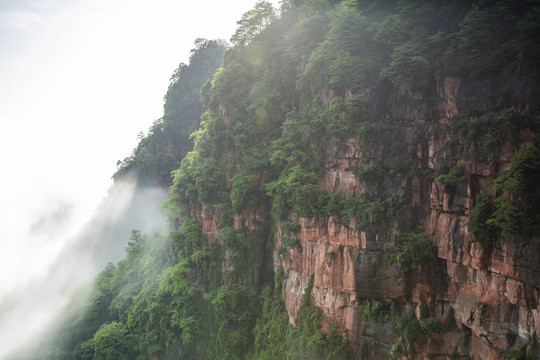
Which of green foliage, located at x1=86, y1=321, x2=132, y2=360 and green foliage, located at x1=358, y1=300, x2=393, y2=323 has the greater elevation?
green foliage, located at x1=358, y1=300, x2=393, y2=323

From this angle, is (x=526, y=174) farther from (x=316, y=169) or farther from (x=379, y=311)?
(x=316, y=169)

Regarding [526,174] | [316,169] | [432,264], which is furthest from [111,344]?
[526,174]

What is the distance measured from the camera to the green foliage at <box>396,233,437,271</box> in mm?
15758

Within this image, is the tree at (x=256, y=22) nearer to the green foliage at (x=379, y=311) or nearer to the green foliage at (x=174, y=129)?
the green foliage at (x=379, y=311)

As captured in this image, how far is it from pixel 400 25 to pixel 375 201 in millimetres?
8622

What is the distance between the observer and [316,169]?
64.8 ft

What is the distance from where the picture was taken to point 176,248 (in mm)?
28688

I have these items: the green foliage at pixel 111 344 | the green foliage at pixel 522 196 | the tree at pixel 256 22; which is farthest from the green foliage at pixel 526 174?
the green foliage at pixel 111 344

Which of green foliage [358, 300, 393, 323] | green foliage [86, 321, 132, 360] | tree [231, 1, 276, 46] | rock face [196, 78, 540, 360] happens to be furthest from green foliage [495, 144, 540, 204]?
green foliage [86, 321, 132, 360]

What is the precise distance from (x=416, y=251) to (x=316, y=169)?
6511 millimetres

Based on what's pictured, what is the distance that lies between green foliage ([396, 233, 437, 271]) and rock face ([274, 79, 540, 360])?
28cm

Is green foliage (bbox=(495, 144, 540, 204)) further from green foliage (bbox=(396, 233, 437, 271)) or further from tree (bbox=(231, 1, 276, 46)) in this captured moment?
tree (bbox=(231, 1, 276, 46))

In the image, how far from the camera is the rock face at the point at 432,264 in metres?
13.4

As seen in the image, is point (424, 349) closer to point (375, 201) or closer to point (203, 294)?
point (375, 201)
